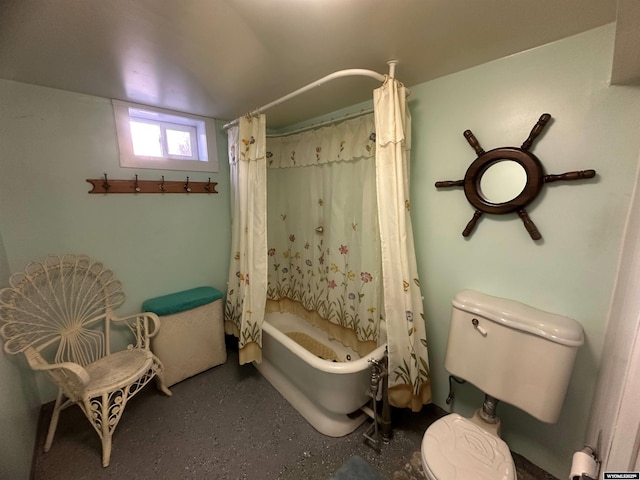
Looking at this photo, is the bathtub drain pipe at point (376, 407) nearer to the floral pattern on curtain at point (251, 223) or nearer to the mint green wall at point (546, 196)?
the mint green wall at point (546, 196)

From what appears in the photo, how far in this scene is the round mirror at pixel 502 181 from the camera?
119 cm

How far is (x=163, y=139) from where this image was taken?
80.7 inches

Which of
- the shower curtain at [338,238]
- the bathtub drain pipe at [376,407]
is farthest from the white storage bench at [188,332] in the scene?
the bathtub drain pipe at [376,407]

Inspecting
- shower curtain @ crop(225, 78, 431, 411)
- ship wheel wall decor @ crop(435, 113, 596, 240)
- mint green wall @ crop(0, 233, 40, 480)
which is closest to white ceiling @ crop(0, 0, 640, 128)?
shower curtain @ crop(225, 78, 431, 411)

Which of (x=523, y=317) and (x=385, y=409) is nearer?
(x=523, y=317)

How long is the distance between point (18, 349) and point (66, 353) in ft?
1.35

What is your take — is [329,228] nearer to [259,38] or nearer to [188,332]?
[259,38]

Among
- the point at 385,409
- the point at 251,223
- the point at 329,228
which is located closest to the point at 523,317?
the point at 385,409

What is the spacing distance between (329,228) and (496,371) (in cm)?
134

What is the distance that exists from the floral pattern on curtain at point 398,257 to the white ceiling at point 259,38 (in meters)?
0.25

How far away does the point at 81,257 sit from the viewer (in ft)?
5.31

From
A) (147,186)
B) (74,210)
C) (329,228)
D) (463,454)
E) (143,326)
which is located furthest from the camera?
(329,228)

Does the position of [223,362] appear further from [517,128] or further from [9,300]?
[517,128]

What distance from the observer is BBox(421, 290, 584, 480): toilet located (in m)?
0.99
